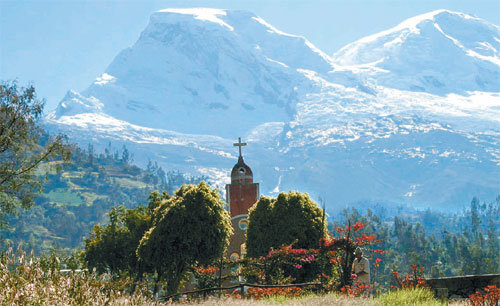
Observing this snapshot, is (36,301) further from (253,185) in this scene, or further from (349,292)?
(253,185)

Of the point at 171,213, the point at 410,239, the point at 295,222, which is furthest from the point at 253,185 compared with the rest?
the point at 410,239

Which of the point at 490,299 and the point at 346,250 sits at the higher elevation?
the point at 346,250

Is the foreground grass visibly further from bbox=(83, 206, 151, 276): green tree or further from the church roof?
the church roof

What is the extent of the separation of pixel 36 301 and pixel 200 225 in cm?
1615

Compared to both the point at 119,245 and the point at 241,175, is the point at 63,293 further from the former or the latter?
the point at 241,175

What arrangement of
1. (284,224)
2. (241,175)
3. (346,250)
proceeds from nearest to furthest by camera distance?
(346,250) → (284,224) → (241,175)

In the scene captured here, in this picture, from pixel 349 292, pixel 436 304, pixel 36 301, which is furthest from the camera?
pixel 349 292

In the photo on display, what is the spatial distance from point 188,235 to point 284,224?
694 centimetres

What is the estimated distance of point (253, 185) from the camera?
59031mm

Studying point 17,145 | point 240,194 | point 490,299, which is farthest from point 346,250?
point 240,194

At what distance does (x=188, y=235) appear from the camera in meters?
26.9

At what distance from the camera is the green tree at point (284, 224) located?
104 feet

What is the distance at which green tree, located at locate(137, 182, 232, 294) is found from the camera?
27031 millimetres

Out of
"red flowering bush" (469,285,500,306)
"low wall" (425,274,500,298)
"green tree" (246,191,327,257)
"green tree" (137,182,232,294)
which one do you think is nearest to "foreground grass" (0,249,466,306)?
"red flowering bush" (469,285,500,306)
